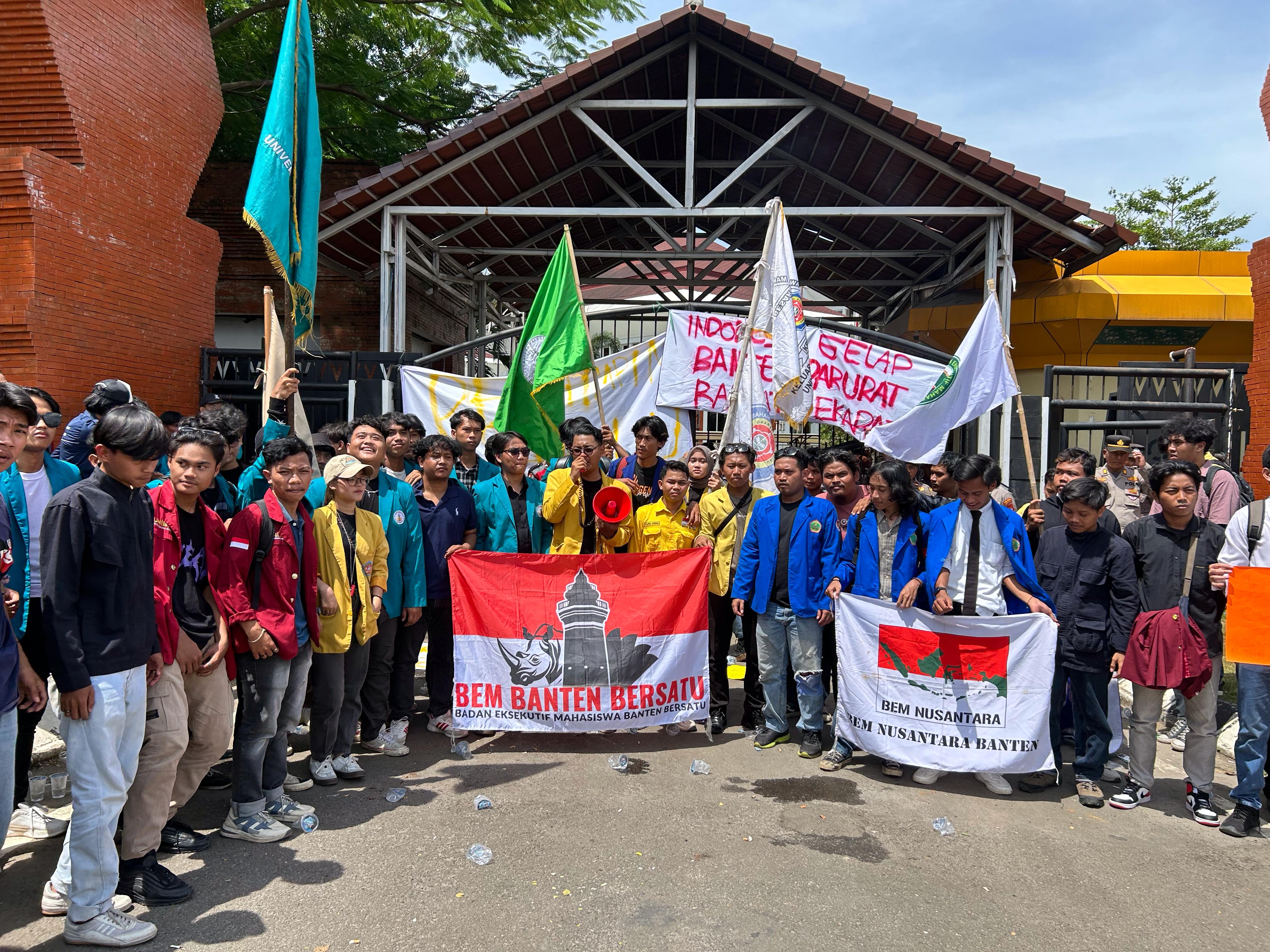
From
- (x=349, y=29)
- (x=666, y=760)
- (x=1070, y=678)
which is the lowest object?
(x=666, y=760)

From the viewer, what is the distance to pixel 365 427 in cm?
469

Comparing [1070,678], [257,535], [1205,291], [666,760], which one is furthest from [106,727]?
[1205,291]

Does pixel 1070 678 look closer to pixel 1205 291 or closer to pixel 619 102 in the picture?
pixel 619 102

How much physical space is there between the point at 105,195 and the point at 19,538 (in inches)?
255

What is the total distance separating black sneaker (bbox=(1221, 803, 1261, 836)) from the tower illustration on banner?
3.12 metres

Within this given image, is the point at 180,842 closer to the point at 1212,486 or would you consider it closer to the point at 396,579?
the point at 396,579

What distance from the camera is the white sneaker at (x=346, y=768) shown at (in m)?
4.56

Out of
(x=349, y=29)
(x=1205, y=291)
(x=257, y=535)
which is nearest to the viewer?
(x=257, y=535)

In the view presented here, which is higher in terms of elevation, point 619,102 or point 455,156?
point 619,102

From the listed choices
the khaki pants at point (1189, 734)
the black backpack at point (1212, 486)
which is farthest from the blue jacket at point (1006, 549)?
the black backpack at point (1212, 486)

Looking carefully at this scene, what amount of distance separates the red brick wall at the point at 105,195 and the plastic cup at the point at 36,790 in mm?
4698

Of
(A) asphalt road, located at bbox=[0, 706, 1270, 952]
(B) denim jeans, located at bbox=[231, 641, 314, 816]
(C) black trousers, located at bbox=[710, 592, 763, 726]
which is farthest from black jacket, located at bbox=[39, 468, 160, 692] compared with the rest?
(C) black trousers, located at bbox=[710, 592, 763, 726]

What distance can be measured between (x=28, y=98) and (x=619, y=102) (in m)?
5.78

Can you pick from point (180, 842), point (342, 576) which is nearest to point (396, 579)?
point (342, 576)
